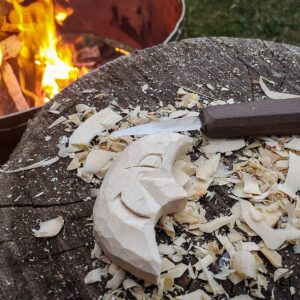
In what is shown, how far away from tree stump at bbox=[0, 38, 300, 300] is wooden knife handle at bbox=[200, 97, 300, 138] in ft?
0.59

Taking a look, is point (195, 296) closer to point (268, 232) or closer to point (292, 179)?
point (268, 232)

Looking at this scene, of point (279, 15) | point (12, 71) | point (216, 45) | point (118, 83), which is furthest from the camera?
point (279, 15)

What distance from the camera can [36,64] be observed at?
8.84 ft

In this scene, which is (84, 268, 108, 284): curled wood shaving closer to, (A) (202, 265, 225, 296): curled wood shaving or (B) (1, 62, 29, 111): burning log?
(A) (202, 265, 225, 296): curled wood shaving

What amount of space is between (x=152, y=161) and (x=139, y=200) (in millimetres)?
137

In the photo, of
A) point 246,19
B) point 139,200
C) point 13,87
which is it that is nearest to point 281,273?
point 139,200

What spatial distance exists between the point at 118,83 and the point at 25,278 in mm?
768

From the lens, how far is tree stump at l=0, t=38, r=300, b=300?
127 cm

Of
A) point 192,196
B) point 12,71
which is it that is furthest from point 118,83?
point 12,71

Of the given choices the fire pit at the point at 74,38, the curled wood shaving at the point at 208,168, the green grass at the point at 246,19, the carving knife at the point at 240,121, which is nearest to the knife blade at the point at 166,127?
the carving knife at the point at 240,121

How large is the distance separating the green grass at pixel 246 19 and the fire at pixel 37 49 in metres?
1.12

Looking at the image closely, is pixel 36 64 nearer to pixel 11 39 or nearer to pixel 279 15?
pixel 11 39

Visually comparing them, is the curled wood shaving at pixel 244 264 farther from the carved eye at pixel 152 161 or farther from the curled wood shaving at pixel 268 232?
the carved eye at pixel 152 161

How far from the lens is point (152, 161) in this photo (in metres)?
1.39
